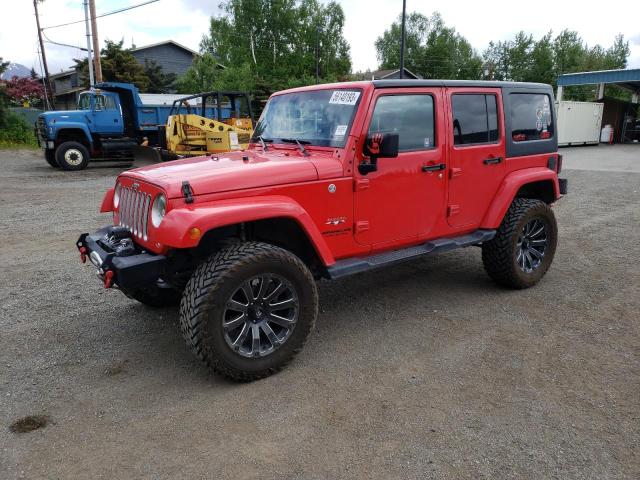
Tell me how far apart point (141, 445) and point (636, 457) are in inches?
106

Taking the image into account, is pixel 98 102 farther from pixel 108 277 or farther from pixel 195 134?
pixel 108 277

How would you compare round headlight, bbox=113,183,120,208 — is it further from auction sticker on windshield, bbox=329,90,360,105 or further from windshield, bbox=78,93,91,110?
windshield, bbox=78,93,91,110

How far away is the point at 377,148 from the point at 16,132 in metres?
27.8

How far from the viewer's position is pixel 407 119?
13.6 feet

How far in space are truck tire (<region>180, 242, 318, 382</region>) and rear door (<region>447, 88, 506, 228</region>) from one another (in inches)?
71.2

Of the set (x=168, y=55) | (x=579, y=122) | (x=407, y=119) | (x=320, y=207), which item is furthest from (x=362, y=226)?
(x=168, y=55)

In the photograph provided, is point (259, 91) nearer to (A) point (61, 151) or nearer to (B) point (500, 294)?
(A) point (61, 151)

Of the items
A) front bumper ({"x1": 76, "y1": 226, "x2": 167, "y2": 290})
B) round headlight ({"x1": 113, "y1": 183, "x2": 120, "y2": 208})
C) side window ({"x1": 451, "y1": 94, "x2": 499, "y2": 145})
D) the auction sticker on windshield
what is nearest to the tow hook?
front bumper ({"x1": 76, "y1": 226, "x2": 167, "y2": 290})

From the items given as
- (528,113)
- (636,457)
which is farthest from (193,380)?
(528,113)

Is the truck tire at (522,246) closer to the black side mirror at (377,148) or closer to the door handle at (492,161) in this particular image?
the door handle at (492,161)

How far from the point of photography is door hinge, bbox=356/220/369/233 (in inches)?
154

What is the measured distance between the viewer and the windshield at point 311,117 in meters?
3.91

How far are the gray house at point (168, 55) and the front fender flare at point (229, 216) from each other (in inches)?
1727

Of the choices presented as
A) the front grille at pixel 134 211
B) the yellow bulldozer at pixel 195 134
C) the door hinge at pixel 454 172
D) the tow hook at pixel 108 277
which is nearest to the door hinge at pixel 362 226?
the door hinge at pixel 454 172
